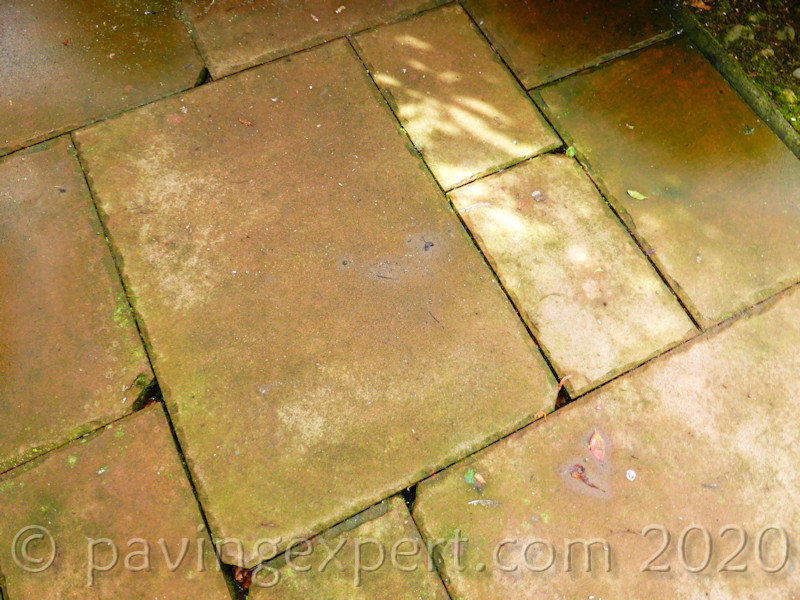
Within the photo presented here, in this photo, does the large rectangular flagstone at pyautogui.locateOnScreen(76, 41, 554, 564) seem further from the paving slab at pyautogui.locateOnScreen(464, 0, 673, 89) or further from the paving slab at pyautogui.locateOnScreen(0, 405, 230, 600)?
the paving slab at pyautogui.locateOnScreen(464, 0, 673, 89)

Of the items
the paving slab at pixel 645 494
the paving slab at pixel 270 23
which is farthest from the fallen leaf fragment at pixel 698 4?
the paving slab at pixel 645 494

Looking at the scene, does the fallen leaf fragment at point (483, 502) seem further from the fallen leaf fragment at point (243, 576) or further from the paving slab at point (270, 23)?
the paving slab at point (270, 23)

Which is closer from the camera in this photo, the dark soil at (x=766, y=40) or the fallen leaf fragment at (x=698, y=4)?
the dark soil at (x=766, y=40)

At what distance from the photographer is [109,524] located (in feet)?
6.24

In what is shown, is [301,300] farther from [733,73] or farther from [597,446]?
[733,73]

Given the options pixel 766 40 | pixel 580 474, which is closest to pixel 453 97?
pixel 766 40

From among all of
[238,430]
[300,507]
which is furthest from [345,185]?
[300,507]

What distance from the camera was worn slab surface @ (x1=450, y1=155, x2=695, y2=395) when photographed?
7.32ft

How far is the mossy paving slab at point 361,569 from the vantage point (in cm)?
187

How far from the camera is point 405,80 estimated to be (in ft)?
8.67

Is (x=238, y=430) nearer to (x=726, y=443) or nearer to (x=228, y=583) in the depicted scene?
(x=228, y=583)

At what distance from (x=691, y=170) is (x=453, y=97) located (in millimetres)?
1186

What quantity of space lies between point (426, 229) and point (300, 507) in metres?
1.24

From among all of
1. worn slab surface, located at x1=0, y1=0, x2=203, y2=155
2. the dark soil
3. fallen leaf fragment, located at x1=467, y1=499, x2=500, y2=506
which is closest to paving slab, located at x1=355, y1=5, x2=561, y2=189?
worn slab surface, located at x1=0, y1=0, x2=203, y2=155
